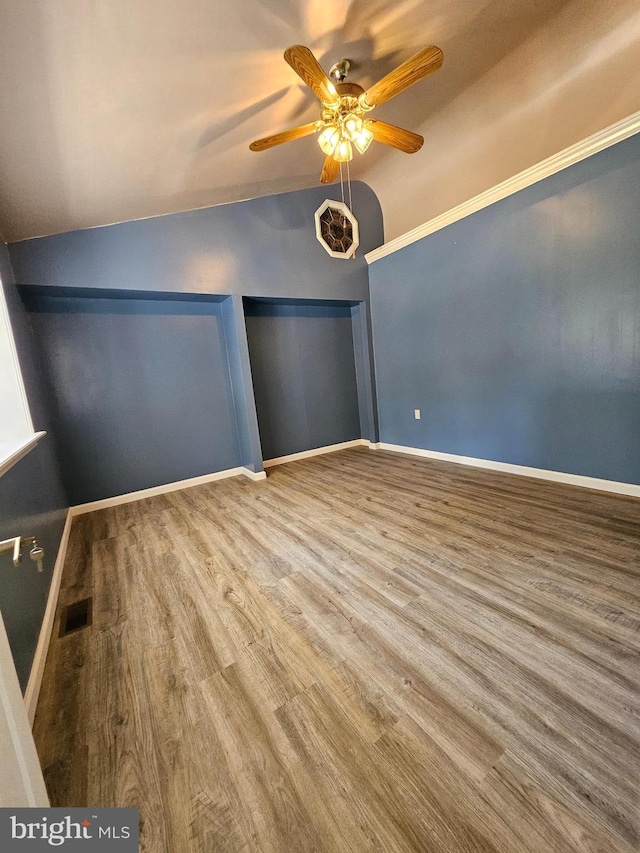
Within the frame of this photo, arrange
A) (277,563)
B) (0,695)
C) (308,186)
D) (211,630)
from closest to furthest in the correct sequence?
(0,695)
(211,630)
(277,563)
(308,186)

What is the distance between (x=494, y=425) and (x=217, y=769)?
3329 millimetres

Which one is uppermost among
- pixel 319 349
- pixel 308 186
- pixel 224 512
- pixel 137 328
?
pixel 308 186

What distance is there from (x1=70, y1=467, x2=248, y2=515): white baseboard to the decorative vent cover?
306cm

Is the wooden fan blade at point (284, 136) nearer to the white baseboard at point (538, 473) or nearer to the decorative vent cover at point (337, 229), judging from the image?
the decorative vent cover at point (337, 229)

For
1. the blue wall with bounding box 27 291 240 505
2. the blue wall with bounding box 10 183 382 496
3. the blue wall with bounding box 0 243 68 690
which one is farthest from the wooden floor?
the blue wall with bounding box 10 183 382 496

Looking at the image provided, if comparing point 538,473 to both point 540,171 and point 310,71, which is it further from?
point 310,71

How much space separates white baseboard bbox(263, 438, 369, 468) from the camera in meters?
4.42

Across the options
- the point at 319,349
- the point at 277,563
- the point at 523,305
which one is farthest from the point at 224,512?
the point at 523,305

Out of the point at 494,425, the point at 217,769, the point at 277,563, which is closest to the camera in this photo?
the point at 217,769

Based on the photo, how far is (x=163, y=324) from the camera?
3.62 m

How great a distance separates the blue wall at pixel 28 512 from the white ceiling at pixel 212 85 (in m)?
0.89

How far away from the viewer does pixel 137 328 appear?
3.49m

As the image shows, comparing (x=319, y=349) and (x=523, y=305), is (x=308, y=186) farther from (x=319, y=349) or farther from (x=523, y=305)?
(x=523, y=305)

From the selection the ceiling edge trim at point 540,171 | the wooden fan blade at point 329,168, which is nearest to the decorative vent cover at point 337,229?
the ceiling edge trim at point 540,171
